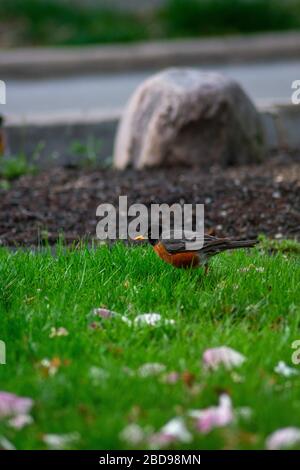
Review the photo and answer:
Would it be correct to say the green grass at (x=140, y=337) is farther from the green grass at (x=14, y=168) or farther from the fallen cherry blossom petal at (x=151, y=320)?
the green grass at (x=14, y=168)

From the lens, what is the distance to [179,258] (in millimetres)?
4641

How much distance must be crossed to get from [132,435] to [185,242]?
5.82 feet

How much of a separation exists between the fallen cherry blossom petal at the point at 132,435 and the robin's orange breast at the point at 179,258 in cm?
170

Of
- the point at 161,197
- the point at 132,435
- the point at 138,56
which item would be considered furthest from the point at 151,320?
the point at 138,56

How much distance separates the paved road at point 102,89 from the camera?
11.0 m

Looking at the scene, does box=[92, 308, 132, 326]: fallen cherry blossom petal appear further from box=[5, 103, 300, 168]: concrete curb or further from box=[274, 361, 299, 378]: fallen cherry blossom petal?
box=[5, 103, 300, 168]: concrete curb

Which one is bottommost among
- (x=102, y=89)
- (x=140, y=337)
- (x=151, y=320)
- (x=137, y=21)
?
(x=140, y=337)

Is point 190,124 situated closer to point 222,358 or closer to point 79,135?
point 79,135

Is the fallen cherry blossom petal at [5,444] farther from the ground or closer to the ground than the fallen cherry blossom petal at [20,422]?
closer to the ground

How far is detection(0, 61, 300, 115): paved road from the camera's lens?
36.2 feet

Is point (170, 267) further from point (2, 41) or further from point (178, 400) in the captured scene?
point (2, 41)

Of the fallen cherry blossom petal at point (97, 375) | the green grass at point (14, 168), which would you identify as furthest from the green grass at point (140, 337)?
the green grass at point (14, 168)

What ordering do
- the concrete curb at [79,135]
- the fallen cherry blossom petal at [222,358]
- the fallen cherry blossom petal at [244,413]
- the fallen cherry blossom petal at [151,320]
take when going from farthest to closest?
the concrete curb at [79,135] < the fallen cherry blossom petal at [151,320] < the fallen cherry blossom petal at [222,358] < the fallen cherry blossom petal at [244,413]

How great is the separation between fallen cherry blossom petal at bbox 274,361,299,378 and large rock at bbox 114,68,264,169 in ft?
13.4
